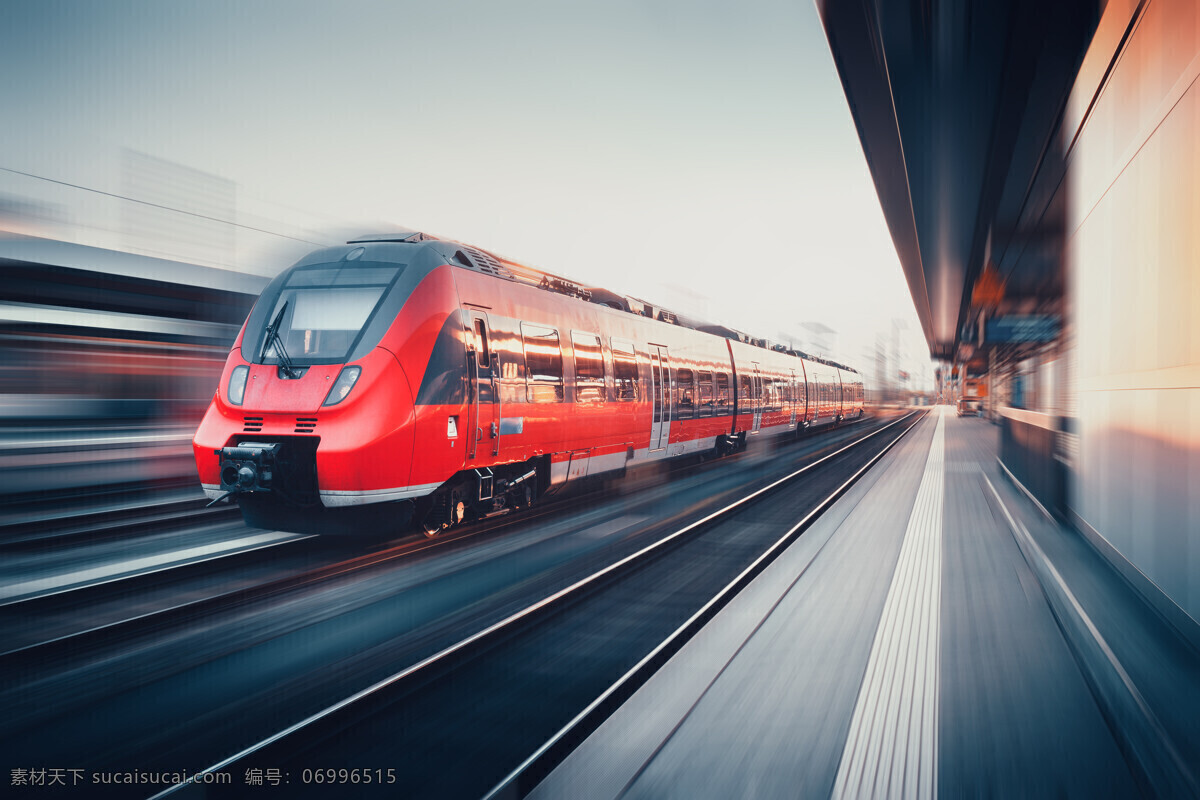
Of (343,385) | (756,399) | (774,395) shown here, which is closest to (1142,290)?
(343,385)

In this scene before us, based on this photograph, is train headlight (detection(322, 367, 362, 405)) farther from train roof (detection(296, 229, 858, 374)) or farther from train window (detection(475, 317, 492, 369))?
train window (detection(475, 317, 492, 369))

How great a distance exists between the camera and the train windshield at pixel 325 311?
6.00 metres

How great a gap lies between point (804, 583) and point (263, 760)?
404cm

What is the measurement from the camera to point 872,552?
646cm

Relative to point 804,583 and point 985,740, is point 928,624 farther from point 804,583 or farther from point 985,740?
point 985,740

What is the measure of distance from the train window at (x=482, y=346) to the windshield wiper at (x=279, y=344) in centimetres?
178

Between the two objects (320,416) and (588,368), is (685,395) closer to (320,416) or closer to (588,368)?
(588,368)

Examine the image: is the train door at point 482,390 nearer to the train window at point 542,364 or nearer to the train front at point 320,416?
the train window at point 542,364

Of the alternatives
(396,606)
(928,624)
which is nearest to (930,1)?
(928,624)

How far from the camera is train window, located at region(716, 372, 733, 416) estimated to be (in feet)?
48.0

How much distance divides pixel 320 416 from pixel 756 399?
13785 millimetres

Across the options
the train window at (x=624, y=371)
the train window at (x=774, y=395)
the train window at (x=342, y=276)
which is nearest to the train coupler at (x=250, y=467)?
the train window at (x=342, y=276)

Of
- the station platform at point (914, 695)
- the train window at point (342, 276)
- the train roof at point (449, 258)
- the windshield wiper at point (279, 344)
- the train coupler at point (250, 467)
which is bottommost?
the station platform at point (914, 695)

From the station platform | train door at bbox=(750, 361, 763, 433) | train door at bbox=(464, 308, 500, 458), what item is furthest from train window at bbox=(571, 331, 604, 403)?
train door at bbox=(750, 361, 763, 433)
